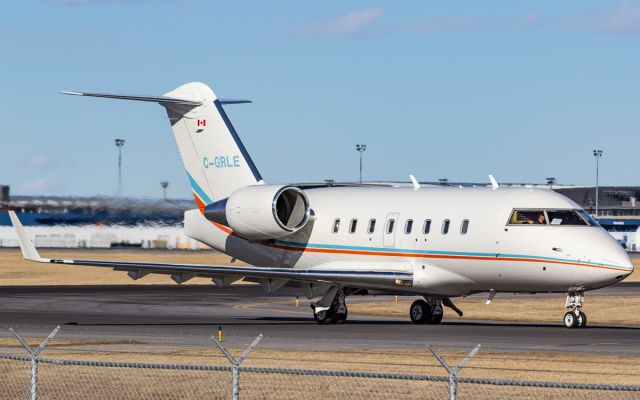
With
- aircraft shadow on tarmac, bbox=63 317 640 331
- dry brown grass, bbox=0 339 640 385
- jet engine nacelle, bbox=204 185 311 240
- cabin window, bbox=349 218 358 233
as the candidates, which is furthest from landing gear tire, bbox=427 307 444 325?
dry brown grass, bbox=0 339 640 385

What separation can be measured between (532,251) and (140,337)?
396 inches

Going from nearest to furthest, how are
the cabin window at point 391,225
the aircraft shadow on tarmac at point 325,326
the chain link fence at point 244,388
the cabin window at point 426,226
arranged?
the chain link fence at point 244,388 → the cabin window at point 426,226 → the aircraft shadow on tarmac at point 325,326 → the cabin window at point 391,225

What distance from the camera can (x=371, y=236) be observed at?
122 ft

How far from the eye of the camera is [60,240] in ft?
355

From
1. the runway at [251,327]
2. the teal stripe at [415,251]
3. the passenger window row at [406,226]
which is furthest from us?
the passenger window row at [406,226]

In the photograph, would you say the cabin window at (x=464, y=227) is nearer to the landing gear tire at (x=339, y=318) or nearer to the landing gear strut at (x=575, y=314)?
the landing gear strut at (x=575, y=314)

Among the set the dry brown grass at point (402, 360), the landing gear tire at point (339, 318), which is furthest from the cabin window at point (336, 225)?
the dry brown grass at point (402, 360)

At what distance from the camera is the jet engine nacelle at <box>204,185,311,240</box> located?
1490 inches

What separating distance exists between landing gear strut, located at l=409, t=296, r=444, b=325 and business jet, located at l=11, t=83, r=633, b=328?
28 millimetres

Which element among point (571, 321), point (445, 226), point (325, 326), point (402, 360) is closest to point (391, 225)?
point (445, 226)

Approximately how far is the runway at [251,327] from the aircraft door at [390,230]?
7.44 ft

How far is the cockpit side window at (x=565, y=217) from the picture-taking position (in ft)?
112

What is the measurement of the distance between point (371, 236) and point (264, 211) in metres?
3.10

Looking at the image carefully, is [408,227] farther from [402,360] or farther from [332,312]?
[402,360]
